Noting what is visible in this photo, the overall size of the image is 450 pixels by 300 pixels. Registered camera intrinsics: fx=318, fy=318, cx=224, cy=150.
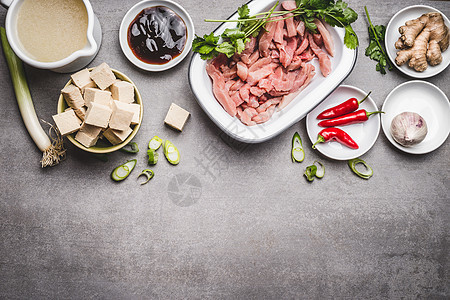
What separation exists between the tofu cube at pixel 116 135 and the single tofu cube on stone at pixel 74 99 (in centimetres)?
15

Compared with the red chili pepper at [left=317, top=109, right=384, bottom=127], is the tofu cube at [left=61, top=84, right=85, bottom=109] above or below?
above

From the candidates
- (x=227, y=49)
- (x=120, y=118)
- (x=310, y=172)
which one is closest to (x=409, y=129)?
(x=310, y=172)

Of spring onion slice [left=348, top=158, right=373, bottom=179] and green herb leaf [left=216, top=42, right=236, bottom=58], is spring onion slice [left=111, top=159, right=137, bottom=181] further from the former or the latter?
spring onion slice [left=348, top=158, right=373, bottom=179]

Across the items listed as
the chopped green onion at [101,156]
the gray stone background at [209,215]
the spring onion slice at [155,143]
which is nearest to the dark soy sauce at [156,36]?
the gray stone background at [209,215]

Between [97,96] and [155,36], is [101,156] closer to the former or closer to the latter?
[97,96]

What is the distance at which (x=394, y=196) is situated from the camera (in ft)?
6.33

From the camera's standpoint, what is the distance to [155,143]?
1842mm

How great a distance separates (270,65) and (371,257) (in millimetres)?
1287

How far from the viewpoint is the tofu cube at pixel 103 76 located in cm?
163

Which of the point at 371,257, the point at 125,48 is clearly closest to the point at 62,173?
the point at 125,48

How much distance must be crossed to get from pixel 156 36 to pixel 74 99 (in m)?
0.56

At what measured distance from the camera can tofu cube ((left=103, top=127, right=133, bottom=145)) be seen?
63.4 inches

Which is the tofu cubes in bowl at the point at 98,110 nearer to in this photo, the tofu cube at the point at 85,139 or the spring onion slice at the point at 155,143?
the tofu cube at the point at 85,139

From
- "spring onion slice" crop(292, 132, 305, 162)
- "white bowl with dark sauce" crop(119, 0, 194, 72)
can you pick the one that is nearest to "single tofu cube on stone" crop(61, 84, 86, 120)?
"white bowl with dark sauce" crop(119, 0, 194, 72)
